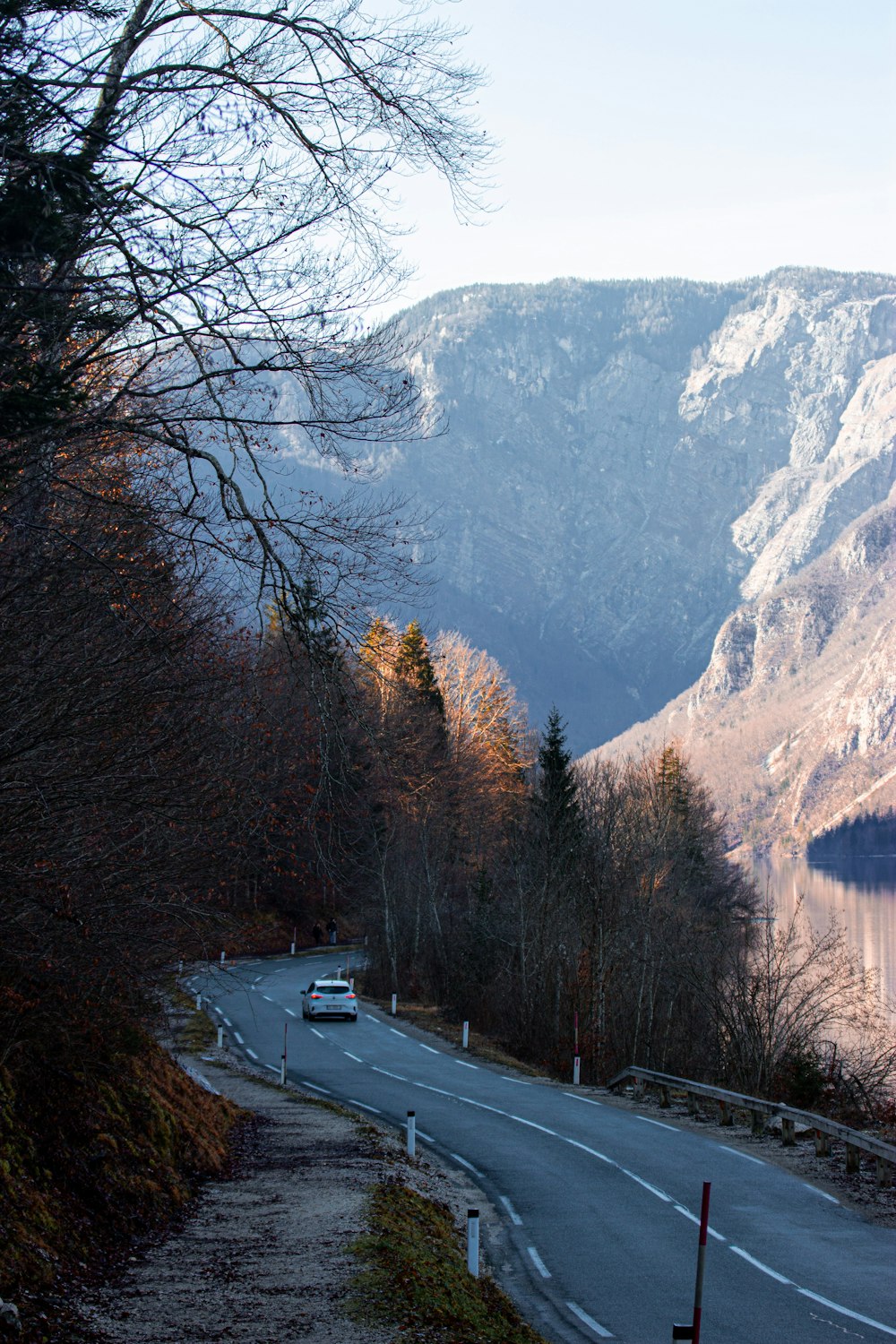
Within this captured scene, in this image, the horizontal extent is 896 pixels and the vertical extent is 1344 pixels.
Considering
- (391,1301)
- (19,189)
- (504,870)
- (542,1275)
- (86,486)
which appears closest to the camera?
(19,189)

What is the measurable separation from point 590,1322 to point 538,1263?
7.18 ft

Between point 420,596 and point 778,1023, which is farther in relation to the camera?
point 778,1023

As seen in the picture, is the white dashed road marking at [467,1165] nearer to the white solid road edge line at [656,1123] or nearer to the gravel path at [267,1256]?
the gravel path at [267,1256]

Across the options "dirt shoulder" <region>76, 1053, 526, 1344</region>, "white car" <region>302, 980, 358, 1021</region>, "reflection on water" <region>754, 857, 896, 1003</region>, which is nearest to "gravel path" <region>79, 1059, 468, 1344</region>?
"dirt shoulder" <region>76, 1053, 526, 1344</region>

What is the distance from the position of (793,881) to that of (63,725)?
18945cm

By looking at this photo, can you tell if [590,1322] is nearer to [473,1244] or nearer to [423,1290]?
[473,1244]

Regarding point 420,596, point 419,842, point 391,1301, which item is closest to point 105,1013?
point 391,1301

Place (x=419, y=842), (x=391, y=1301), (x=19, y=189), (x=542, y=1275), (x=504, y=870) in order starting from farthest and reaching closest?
(x=419, y=842) → (x=504, y=870) → (x=542, y=1275) → (x=391, y=1301) → (x=19, y=189)

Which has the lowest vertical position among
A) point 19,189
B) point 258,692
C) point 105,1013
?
point 105,1013

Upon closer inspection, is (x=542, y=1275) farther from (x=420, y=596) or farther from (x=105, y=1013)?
(x=420, y=596)

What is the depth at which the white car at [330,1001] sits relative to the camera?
134 ft

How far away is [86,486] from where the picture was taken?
1182 centimetres

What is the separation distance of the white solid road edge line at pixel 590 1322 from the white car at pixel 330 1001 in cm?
2917

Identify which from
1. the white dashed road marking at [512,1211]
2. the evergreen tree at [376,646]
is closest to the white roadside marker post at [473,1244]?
the white dashed road marking at [512,1211]
